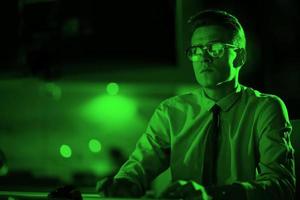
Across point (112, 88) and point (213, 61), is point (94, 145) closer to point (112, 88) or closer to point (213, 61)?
point (112, 88)

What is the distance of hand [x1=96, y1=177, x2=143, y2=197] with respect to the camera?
1396mm

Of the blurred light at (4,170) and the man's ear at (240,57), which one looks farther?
the blurred light at (4,170)

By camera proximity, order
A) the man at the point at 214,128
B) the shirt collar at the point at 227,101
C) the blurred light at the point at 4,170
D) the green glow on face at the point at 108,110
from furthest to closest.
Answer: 1. the blurred light at the point at 4,170
2. the green glow on face at the point at 108,110
3. the shirt collar at the point at 227,101
4. the man at the point at 214,128

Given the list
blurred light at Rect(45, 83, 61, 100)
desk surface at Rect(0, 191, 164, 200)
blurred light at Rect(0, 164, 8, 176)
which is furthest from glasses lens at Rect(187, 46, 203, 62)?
blurred light at Rect(0, 164, 8, 176)

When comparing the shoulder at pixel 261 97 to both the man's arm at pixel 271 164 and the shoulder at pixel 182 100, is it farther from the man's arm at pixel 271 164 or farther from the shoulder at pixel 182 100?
the shoulder at pixel 182 100

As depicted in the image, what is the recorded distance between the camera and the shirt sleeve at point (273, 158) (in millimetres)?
1328

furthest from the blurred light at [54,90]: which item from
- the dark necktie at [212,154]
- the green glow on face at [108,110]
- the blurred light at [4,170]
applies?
the dark necktie at [212,154]

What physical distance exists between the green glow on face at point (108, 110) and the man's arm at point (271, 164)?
2.21 ft

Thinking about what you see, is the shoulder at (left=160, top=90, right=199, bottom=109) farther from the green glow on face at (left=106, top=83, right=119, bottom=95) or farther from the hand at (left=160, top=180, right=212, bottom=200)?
the hand at (left=160, top=180, right=212, bottom=200)

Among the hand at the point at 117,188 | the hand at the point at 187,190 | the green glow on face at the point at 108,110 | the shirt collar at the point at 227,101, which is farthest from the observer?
the green glow on face at the point at 108,110

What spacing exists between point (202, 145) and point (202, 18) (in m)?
0.51

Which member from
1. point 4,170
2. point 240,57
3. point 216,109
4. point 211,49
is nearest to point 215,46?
point 211,49

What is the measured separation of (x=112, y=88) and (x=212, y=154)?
0.62m

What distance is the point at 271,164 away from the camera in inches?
55.1
